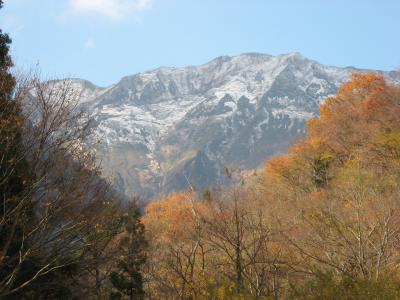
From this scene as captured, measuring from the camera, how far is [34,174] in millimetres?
11172

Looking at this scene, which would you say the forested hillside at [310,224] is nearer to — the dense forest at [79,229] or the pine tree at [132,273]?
the dense forest at [79,229]

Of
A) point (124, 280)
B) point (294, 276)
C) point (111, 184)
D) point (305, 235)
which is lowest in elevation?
point (124, 280)

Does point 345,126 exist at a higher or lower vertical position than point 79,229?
higher

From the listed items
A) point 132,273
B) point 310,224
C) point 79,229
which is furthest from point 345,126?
point 79,229

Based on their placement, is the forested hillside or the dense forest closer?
the dense forest

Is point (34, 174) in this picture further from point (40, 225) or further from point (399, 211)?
point (399, 211)

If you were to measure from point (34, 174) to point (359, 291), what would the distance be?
25.4 feet

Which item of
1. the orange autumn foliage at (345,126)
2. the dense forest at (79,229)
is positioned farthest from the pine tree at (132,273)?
the orange autumn foliage at (345,126)

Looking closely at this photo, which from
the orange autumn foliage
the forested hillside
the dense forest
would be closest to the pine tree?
the forested hillside

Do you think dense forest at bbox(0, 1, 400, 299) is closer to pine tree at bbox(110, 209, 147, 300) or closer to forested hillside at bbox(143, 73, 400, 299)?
forested hillside at bbox(143, 73, 400, 299)

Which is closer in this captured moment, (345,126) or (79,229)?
(79,229)

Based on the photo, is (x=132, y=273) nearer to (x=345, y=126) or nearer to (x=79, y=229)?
(x=79, y=229)

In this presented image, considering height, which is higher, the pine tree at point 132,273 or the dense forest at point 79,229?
the dense forest at point 79,229

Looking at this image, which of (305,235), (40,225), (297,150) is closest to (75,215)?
(40,225)
